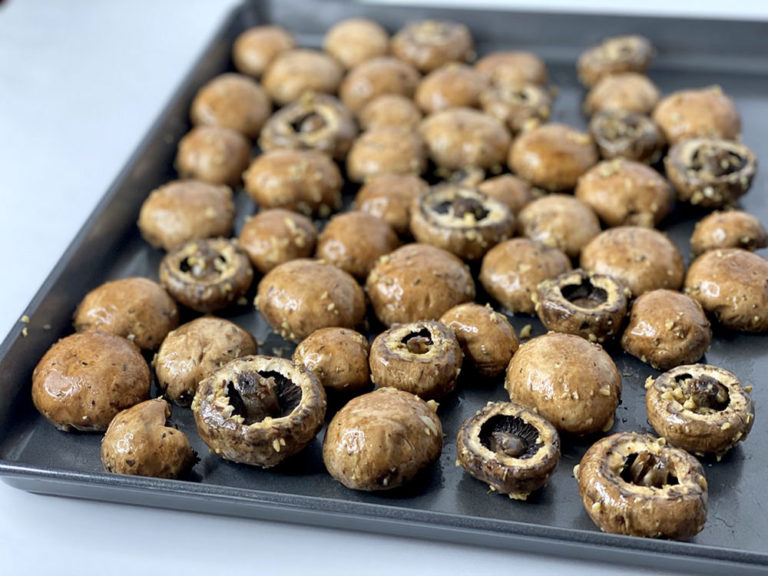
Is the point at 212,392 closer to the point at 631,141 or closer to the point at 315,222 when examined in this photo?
the point at 315,222

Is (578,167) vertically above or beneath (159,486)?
above

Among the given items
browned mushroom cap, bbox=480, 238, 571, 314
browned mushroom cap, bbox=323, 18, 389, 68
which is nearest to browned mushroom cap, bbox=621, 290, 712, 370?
browned mushroom cap, bbox=480, 238, 571, 314

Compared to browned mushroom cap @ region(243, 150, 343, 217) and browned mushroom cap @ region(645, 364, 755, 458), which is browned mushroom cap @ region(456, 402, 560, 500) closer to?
browned mushroom cap @ region(645, 364, 755, 458)

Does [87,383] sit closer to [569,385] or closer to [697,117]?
[569,385]

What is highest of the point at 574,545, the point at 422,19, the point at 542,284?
the point at 422,19

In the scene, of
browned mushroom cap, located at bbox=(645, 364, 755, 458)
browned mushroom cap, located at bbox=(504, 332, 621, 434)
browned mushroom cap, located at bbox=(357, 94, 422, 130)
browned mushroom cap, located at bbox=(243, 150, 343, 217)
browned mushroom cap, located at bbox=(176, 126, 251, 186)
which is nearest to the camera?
browned mushroom cap, located at bbox=(645, 364, 755, 458)

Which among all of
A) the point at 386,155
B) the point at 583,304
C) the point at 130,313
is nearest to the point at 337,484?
the point at 130,313

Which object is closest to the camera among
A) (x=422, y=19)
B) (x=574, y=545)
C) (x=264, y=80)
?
(x=574, y=545)

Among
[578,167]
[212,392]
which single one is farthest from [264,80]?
[212,392]
